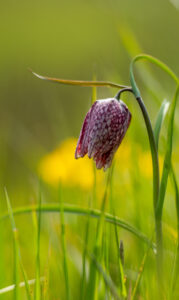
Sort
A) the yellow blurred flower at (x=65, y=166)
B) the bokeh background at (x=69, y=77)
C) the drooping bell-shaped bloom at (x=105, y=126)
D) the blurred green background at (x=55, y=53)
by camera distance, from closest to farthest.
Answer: the drooping bell-shaped bloom at (x=105, y=126), the bokeh background at (x=69, y=77), the yellow blurred flower at (x=65, y=166), the blurred green background at (x=55, y=53)

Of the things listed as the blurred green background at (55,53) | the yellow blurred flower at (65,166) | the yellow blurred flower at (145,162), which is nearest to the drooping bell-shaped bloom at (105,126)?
the blurred green background at (55,53)

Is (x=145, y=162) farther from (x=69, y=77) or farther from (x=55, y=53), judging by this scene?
(x=55, y=53)

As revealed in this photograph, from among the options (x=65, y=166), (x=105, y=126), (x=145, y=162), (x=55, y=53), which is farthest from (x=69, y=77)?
(x=105, y=126)

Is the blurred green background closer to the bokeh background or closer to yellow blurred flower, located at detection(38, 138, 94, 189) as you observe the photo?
the bokeh background

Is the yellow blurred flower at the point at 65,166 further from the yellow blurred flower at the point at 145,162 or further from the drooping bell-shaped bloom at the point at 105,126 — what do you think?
the drooping bell-shaped bloom at the point at 105,126

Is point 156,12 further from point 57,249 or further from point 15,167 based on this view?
point 57,249

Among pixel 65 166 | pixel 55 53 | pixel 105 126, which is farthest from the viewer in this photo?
pixel 55 53

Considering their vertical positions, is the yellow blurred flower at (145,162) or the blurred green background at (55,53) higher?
the blurred green background at (55,53)
